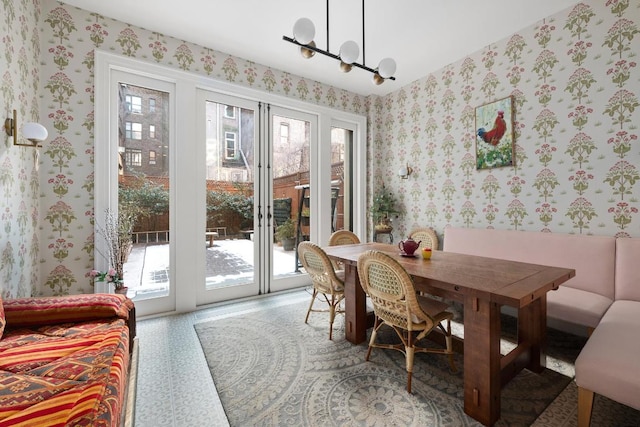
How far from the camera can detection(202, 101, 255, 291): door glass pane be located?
3430mm

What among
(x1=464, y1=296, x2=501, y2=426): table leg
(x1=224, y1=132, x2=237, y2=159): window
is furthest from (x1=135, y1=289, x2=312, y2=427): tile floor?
(x1=224, y1=132, x2=237, y2=159): window

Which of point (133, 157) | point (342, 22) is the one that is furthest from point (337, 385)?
point (342, 22)

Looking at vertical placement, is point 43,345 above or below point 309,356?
above

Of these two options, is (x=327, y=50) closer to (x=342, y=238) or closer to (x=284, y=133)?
(x=284, y=133)

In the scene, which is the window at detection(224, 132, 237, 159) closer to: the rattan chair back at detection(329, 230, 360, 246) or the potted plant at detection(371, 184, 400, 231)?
the rattan chair back at detection(329, 230, 360, 246)

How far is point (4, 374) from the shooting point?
1.17 m

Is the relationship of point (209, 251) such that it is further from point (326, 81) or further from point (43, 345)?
point (326, 81)

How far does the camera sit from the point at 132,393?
5.77ft

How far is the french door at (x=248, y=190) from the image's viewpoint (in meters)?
3.41

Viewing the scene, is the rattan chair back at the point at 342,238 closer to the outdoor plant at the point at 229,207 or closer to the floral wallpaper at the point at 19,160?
the outdoor plant at the point at 229,207

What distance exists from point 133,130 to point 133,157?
293 millimetres

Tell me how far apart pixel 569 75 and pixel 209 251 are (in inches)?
169

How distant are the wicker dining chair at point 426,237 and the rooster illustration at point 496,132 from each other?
1.34 metres

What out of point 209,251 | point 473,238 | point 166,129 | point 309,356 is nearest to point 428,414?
point 309,356
